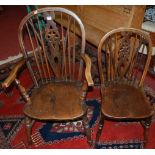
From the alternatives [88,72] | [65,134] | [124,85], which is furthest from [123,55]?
[65,134]

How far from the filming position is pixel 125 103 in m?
1.84

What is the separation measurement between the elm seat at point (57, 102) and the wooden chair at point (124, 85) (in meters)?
→ 0.22

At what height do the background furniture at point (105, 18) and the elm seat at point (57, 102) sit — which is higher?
the background furniture at point (105, 18)

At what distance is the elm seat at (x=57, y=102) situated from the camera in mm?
1744

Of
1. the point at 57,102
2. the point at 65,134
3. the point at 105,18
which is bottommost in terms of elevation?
the point at 65,134

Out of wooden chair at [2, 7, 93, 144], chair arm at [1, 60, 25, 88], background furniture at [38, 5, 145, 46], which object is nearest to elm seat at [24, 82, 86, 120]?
wooden chair at [2, 7, 93, 144]

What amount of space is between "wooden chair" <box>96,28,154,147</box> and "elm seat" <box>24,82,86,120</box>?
0.74 feet

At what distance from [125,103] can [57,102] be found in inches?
22.3

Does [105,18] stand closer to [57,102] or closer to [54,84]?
[54,84]

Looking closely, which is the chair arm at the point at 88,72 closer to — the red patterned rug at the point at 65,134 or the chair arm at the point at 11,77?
the chair arm at the point at 11,77

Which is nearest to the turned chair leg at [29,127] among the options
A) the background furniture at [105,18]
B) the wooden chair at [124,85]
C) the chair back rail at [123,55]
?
the wooden chair at [124,85]

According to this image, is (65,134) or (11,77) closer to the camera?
(11,77)

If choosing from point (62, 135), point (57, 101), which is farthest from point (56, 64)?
point (62, 135)
